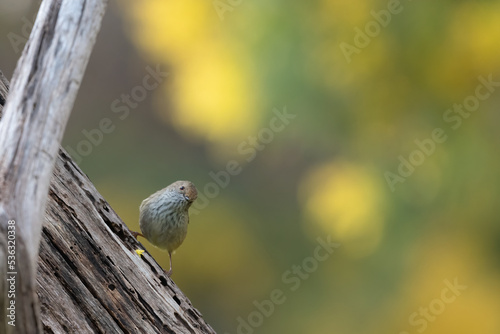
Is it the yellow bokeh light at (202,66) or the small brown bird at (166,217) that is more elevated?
the yellow bokeh light at (202,66)

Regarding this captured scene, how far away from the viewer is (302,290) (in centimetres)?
545

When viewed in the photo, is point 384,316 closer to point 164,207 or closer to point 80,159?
point 164,207

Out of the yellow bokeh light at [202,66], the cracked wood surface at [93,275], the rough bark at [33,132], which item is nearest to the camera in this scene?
the rough bark at [33,132]

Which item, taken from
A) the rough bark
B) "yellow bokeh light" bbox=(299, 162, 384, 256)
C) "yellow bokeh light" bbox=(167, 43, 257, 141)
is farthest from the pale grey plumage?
the rough bark

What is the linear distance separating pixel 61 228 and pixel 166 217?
1.16 m

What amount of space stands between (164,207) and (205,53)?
1.98 metres

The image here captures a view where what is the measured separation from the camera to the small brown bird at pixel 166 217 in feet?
10.5

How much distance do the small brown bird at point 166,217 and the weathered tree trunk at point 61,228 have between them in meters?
0.87

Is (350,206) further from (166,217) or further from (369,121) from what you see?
(166,217)

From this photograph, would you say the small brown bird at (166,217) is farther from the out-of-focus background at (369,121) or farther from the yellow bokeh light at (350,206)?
the yellow bokeh light at (350,206)

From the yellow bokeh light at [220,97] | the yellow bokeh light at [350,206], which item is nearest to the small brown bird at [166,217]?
the yellow bokeh light at [220,97]

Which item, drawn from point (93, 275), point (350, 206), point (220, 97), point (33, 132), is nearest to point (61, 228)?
point (93, 275)

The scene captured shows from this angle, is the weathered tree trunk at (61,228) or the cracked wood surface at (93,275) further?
the cracked wood surface at (93,275)

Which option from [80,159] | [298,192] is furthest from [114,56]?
[298,192]
